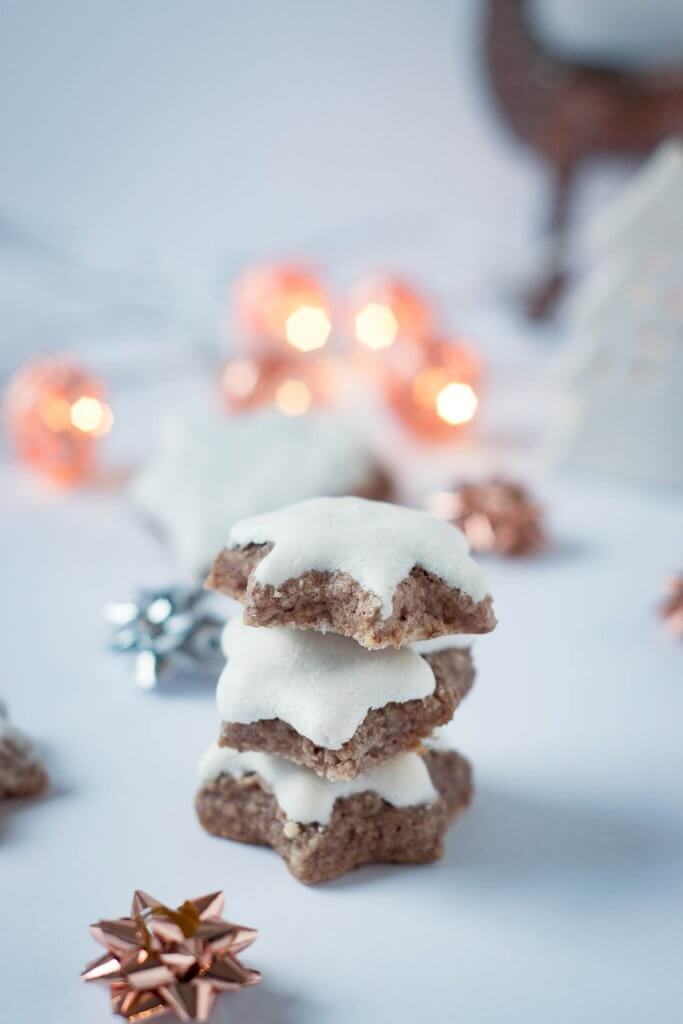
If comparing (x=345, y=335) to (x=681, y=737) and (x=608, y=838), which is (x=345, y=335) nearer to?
(x=681, y=737)

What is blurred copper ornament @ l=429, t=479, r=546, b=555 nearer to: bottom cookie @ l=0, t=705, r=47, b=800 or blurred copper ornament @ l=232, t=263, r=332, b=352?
blurred copper ornament @ l=232, t=263, r=332, b=352

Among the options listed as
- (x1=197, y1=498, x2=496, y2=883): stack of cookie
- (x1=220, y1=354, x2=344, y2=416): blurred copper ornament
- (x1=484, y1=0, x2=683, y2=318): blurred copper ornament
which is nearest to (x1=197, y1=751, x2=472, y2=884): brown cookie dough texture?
(x1=197, y1=498, x2=496, y2=883): stack of cookie

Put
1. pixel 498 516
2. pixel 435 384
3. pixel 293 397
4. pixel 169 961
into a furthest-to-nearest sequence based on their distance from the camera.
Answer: pixel 293 397
pixel 435 384
pixel 498 516
pixel 169 961

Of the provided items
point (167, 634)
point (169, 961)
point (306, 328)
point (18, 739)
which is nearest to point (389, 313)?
point (306, 328)

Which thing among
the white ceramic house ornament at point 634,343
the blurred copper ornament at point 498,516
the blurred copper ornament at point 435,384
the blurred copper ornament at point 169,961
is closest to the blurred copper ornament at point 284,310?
the blurred copper ornament at point 435,384

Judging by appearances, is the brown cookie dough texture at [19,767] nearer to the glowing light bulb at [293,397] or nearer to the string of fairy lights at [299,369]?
the string of fairy lights at [299,369]

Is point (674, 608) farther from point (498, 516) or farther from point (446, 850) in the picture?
point (446, 850)
